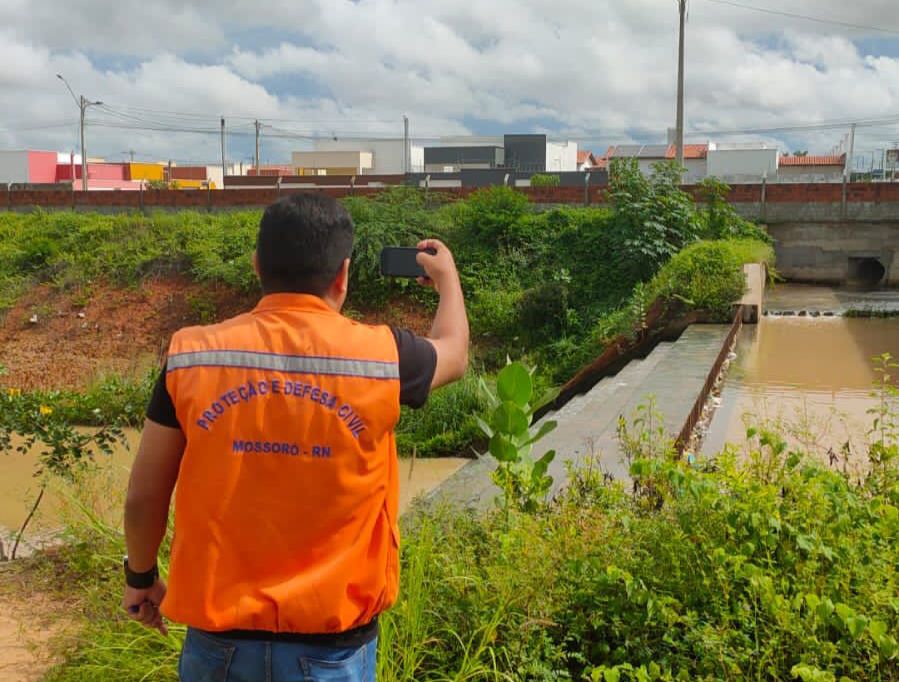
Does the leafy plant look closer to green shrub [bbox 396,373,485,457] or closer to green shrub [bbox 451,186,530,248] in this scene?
green shrub [bbox 396,373,485,457]

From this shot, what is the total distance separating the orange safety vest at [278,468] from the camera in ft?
5.53

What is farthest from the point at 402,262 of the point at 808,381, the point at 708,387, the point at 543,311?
the point at 543,311

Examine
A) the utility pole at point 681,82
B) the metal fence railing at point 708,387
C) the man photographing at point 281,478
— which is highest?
the utility pole at point 681,82

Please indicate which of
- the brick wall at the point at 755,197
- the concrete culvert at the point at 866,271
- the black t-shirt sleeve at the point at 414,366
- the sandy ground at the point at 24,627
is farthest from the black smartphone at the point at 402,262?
the concrete culvert at the point at 866,271

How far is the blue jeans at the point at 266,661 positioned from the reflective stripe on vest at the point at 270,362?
0.53m

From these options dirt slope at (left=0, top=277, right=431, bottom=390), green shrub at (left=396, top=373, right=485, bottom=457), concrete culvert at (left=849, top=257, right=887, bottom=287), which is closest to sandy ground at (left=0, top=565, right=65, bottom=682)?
green shrub at (left=396, top=373, right=485, bottom=457)

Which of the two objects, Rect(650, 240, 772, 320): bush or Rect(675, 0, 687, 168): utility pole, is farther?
Rect(675, 0, 687, 168): utility pole

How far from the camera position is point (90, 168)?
64.8 m

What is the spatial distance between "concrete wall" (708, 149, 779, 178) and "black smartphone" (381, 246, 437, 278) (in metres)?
49.9

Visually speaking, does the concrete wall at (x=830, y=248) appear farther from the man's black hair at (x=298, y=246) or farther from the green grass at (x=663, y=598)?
the man's black hair at (x=298, y=246)

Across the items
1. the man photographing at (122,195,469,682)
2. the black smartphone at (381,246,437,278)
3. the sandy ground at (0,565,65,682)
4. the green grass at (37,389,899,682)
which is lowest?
the sandy ground at (0,565,65,682)

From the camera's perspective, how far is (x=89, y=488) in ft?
16.0

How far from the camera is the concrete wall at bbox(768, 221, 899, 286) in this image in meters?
21.0

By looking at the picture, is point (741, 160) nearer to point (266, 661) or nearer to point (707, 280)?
point (707, 280)
